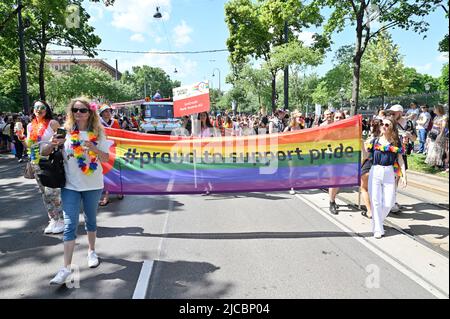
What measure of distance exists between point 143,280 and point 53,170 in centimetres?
151

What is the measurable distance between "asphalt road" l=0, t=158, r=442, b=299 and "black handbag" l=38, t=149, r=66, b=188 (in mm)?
1085

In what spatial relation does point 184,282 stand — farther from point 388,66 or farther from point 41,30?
point 388,66

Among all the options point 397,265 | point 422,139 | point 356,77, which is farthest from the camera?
point 422,139

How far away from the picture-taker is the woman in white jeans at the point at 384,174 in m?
5.23

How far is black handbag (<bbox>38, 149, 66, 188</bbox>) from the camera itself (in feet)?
12.7

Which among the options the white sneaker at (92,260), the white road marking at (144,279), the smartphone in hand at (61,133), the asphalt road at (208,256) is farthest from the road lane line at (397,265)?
the smartphone in hand at (61,133)

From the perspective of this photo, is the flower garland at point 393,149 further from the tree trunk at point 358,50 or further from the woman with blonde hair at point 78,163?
the tree trunk at point 358,50

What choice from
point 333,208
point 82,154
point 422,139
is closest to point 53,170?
point 82,154

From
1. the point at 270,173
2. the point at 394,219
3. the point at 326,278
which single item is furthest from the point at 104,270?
the point at 394,219

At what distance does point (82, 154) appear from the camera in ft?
12.9

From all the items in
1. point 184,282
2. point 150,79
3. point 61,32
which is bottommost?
point 184,282

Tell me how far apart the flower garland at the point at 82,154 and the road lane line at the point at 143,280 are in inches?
50.0

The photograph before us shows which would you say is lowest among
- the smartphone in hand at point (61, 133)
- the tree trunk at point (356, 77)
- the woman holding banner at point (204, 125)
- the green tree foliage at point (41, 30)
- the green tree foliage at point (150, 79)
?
the smartphone in hand at point (61, 133)
